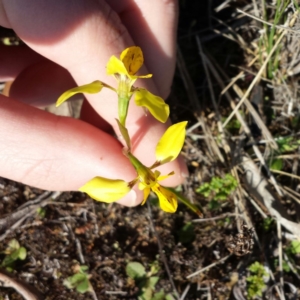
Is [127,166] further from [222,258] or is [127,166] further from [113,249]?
[222,258]

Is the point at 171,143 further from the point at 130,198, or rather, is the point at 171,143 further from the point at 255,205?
the point at 255,205

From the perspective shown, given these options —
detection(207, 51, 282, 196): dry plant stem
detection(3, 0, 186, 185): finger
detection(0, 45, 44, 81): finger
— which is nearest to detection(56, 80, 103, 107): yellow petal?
detection(3, 0, 186, 185): finger

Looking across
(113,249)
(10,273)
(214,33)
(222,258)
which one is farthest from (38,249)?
(214,33)

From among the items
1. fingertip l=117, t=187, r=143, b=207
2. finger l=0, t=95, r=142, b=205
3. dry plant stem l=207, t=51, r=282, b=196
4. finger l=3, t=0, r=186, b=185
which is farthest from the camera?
dry plant stem l=207, t=51, r=282, b=196

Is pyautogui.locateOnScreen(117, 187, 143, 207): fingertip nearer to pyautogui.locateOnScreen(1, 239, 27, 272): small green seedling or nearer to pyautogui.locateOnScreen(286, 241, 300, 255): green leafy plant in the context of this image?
pyautogui.locateOnScreen(1, 239, 27, 272): small green seedling

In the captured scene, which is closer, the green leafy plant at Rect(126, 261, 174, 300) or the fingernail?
the fingernail

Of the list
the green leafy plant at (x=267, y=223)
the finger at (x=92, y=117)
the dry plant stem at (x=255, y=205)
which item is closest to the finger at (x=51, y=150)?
the finger at (x=92, y=117)

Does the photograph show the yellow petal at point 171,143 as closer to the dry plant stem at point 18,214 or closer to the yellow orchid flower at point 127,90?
the yellow orchid flower at point 127,90
